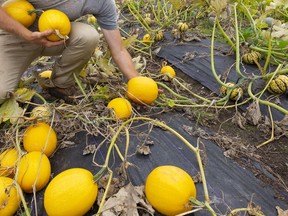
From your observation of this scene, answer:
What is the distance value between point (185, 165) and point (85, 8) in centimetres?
152

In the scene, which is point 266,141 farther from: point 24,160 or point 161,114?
point 24,160

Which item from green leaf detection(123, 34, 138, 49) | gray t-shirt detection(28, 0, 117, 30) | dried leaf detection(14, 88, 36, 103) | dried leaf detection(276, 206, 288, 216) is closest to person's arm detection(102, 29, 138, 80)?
gray t-shirt detection(28, 0, 117, 30)

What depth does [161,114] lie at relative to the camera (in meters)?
2.41

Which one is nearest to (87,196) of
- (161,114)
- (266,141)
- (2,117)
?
(2,117)

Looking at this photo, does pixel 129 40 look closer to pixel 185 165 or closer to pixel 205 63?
pixel 205 63

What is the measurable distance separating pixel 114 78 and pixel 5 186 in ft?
5.08

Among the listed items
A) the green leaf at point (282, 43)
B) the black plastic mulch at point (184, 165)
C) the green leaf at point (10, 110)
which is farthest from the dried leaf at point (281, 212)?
the green leaf at point (282, 43)

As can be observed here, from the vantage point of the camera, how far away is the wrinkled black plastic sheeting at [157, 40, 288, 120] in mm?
2955

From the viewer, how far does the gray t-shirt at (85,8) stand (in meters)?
2.32

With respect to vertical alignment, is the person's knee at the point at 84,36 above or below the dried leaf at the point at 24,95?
above

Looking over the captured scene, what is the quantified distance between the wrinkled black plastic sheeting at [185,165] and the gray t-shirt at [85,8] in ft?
3.18

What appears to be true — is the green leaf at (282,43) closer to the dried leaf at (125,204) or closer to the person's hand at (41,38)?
the person's hand at (41,38)

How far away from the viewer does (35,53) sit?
8.52 feet

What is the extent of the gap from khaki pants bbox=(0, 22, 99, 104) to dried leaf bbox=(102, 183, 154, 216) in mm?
1420
